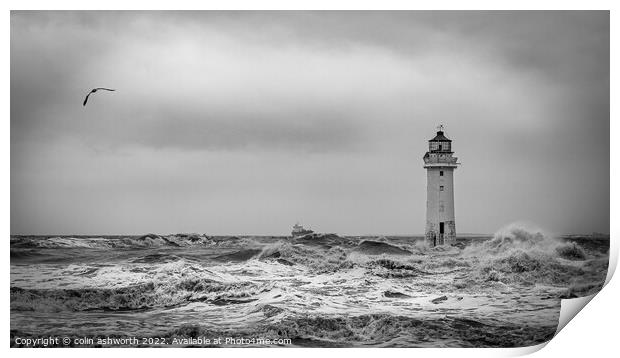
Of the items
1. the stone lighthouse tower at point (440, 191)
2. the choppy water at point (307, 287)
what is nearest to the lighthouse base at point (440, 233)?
the stone lighthouse tower at point (440, 191)

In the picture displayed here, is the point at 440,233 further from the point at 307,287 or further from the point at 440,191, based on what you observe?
the point at 307,287

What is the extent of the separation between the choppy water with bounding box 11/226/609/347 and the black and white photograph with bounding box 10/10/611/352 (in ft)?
0.09

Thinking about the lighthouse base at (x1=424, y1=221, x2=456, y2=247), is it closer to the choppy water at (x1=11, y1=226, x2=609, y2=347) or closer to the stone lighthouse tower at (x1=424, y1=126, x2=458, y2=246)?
the stone lighthouse tower at (x1=424, y1=126, x2=458, y2=246)

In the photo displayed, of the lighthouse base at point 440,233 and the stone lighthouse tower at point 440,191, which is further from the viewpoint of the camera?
the lighthouse base at point 440,233

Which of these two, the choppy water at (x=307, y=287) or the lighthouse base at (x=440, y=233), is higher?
the lighthouse base at (x=440, y=233)

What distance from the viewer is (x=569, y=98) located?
1101 centimetres

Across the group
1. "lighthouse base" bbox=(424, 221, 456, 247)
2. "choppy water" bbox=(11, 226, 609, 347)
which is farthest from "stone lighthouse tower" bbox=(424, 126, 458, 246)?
"choppy water" bbox=(11, 226, 609, 347)

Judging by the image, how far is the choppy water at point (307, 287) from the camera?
1104cm

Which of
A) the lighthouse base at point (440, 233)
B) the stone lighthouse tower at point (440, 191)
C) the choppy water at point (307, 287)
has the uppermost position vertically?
the stone lighthouse tower at point (440, 191)

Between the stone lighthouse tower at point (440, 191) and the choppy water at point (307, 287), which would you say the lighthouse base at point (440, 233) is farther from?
the choppy water at point (307, 287)

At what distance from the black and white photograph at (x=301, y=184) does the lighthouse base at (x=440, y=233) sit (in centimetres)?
4

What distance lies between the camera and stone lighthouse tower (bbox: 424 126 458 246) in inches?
451

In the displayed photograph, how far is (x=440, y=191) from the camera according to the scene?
1173 centimetres
